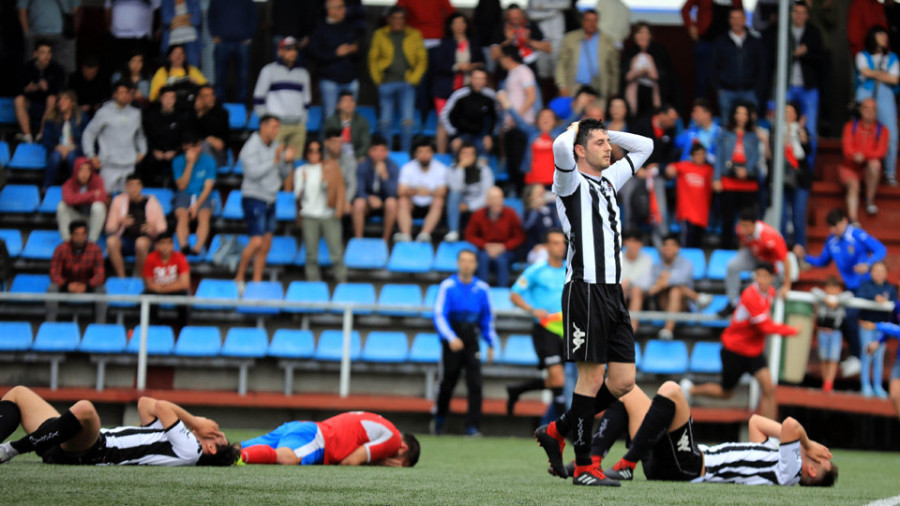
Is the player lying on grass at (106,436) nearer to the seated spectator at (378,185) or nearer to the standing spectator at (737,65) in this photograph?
the seated spectator at (378,185)

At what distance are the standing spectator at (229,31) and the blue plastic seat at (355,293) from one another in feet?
12.0

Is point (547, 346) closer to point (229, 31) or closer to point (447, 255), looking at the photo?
point (447, 255)

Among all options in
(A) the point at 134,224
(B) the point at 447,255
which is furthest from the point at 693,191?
(A) the point at 134,224

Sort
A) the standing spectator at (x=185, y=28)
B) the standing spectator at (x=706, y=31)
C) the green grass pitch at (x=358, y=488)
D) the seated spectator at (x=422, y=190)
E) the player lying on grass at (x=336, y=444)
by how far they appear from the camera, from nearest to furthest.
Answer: the green grass pitch at (x=358, y=488) → the player lying on grass at (x=336, y=444) → the seated spectator at (x=422, y=190) → the standing spectator at (x=185, y=28) → the standing spectator at (x=706, y=31)

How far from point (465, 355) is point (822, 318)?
142 inches

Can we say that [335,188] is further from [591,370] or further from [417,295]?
[591,370]

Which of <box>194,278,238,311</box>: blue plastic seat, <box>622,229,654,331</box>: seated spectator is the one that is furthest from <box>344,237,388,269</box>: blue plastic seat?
<box>622,229,654,331</box>: seated spectator

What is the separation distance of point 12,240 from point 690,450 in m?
10.0

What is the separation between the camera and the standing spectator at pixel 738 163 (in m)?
14.5

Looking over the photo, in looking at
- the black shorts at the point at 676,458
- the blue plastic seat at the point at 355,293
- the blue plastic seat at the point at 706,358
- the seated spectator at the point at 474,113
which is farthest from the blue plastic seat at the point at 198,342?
the black shorts at the point at 676,458

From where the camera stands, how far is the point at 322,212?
14.2 m

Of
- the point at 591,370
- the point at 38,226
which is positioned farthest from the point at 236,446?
the point at 38,226

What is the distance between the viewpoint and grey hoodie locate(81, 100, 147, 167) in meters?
14.8

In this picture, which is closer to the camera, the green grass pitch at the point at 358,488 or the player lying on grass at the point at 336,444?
the green grass pitch at the point at 358,488
